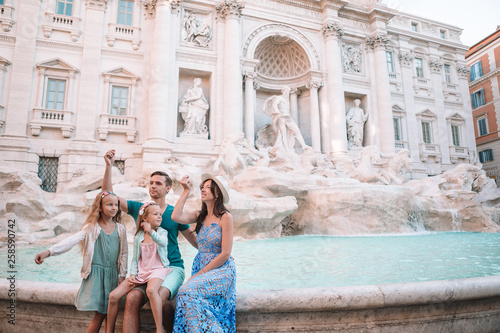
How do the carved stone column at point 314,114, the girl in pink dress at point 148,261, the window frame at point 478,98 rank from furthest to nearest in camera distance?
1. the window frame at point 478,98
2. the carved stone column at point 314,114
3. the girl in pink dress at point 148,261

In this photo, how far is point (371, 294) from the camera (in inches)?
80.1

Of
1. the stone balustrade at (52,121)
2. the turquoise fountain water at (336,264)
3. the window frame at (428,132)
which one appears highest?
the window frame at (428,132)

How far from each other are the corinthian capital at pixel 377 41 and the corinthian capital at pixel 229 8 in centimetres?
803

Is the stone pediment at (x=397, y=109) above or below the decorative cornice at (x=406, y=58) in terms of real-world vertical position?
below

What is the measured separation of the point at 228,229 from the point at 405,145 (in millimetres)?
19452

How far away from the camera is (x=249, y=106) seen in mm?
15641

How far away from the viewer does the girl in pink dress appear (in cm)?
198

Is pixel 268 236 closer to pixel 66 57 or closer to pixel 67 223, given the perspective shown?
pixel 67 223

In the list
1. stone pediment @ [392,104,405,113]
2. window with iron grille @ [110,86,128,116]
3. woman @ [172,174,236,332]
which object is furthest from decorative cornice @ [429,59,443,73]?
woman @ [172,174,236,332]

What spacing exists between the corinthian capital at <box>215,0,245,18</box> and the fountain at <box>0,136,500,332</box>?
7321 mm

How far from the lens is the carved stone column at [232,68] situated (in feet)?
47.7

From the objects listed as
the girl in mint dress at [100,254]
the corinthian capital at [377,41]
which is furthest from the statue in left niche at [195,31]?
the girl in mint dress at [100,254]

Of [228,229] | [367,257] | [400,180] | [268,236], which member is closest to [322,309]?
[228,229]

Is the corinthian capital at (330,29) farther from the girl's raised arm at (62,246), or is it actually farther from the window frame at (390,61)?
the girl's raised arm at (62,246)
